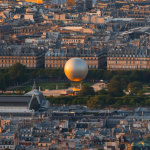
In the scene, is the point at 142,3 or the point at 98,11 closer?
the point at 98,11

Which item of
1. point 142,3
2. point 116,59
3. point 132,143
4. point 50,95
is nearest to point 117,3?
point 142,3

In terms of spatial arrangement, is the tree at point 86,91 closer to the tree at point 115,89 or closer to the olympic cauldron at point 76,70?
the tree at point 115,89

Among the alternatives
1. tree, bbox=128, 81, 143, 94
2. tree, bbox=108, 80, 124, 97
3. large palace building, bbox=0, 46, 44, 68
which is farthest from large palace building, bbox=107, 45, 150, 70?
tree, bbox=108, 80, 124, 97

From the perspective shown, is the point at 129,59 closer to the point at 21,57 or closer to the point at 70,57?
the point at 70,57

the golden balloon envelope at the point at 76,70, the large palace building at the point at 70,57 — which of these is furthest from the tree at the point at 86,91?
the large palace building at the point at 70,57

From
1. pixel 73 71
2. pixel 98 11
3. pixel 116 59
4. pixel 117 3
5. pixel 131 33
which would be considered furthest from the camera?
pixel 117 3

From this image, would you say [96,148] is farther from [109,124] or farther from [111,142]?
[109,124]
